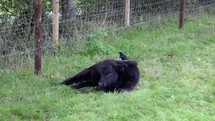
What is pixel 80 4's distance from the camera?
35.4 ft

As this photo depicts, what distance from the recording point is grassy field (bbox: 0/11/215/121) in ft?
17.2

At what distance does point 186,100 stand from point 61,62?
2764 mm

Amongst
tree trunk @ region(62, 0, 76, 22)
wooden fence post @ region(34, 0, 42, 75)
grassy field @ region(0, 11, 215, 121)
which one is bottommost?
grassy field @ region(0, 11, 215, 121)

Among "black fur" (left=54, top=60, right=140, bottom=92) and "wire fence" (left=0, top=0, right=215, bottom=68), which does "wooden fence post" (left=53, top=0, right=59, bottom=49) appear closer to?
"wire fence" (left=0, top=0, right=215, bottom=68)

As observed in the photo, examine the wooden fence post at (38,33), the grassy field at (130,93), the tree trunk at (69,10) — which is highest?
the tree trunk at (69,10)

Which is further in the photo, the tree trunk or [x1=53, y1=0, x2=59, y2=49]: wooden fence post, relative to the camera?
the tree trunk

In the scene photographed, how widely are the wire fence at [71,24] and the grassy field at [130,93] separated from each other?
32 cm

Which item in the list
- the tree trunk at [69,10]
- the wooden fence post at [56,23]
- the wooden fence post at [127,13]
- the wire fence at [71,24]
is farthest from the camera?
the wooden fence post at [127,13]

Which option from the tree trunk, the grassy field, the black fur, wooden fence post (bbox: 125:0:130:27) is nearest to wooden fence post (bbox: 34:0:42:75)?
the grassy field

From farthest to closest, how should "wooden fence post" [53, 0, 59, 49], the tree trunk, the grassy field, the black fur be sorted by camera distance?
1. the tree trunk
2. "wooden fence post" [53, 0, 59, 49]
3. the black fur
4. the grassy field

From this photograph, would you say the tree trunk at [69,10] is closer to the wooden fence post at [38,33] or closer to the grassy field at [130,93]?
the grassy field at [130,93]

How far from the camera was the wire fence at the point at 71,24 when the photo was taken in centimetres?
768

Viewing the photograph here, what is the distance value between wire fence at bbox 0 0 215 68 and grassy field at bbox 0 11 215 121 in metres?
0.32

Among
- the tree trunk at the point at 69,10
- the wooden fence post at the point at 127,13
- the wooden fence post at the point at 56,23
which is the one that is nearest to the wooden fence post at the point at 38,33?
the wooden fence post at the point at 56,23
